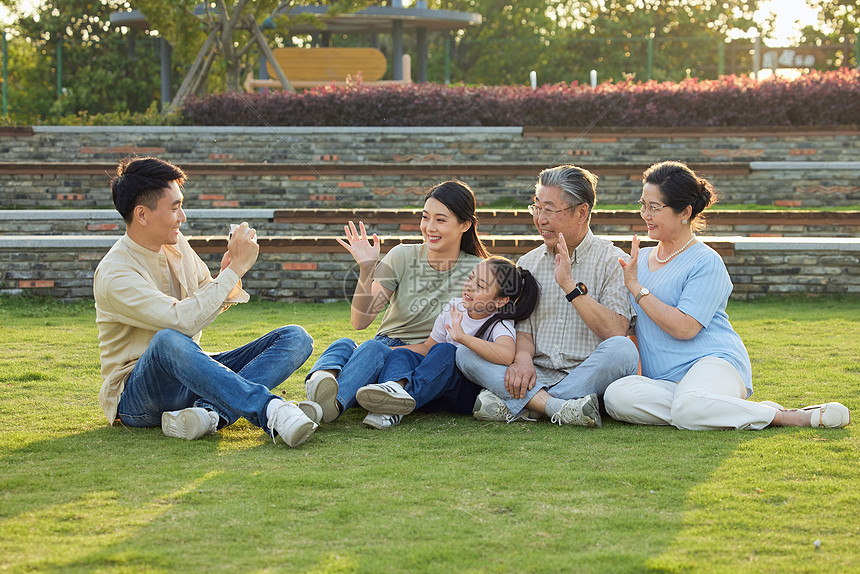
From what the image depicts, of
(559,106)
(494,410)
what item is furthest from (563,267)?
Result: (559,106)

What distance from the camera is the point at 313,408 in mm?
3596

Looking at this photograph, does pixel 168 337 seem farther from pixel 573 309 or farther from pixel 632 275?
pixel 632 275

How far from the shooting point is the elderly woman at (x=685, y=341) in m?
3.65

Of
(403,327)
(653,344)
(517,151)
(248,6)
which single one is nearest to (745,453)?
(653,344)

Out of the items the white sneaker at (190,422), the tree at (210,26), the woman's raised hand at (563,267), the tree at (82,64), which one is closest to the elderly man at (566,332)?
the woman's raised hand at (563,267)

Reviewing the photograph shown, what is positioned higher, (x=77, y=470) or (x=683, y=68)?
(x=683, y=68)

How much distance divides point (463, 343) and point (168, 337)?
130 centimetres

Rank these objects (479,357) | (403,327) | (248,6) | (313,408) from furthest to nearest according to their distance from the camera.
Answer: (248,6), (403,327), (479,357), (313,408)

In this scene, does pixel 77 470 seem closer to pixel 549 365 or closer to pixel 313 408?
pixel 313 408

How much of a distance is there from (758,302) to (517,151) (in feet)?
15.2

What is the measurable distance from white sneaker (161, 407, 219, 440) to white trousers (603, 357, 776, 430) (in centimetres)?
179

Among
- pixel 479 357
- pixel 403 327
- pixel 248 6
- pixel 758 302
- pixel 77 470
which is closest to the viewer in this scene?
pixel 77 470

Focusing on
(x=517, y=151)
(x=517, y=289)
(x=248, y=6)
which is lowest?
(x=517, y=289)

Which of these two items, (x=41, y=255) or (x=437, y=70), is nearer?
(x=41, y=255)
